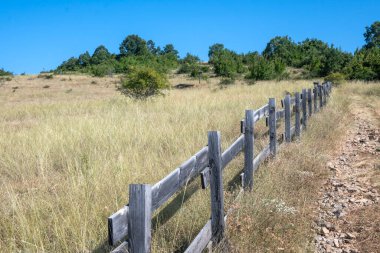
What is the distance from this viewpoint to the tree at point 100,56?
98.4m

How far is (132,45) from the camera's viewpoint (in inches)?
4727

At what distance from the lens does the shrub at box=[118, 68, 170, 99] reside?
19.8 m

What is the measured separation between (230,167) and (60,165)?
2781mm

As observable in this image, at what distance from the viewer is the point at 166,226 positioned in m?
3.73

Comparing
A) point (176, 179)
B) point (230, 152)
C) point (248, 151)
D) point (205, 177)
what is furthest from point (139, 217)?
point (248, 151)

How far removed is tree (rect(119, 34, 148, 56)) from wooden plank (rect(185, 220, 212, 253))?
118m

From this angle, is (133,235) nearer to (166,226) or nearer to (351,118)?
(166,226)

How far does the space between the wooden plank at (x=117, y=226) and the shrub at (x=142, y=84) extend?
690 inches

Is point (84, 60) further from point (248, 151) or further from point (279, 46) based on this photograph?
point (248, 151)

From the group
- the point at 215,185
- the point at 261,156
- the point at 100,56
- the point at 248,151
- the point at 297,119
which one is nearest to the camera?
the point at 215,185

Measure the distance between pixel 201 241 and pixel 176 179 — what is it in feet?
2.23

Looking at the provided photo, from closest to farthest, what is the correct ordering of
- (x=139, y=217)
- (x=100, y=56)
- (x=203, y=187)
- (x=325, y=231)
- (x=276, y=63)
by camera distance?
1. (x=139, y=217)
2. (x=203, y=187)
3. (x=325, y=231)
4. (x=276, y=63)
5. (x=100, y=56)

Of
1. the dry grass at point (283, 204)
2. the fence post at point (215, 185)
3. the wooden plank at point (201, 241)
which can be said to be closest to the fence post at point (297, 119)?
the dry grass at point (283, 204)

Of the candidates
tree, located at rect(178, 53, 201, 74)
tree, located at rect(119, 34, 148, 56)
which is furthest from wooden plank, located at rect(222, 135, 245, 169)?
tree, located at rect(119, 34, 148, 56)
